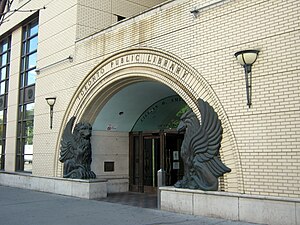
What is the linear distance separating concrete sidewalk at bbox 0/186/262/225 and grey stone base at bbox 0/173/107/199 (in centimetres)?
46

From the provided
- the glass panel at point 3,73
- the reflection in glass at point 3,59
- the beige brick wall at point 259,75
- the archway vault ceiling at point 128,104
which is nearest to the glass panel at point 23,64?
the glass panel at point 3,73

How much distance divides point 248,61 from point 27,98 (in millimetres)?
11937

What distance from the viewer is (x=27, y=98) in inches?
648

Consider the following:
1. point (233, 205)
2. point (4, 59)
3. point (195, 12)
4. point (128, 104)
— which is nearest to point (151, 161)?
point (128, 104)

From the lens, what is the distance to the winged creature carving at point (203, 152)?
7797mm

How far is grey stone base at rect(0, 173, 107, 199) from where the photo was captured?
448 inches

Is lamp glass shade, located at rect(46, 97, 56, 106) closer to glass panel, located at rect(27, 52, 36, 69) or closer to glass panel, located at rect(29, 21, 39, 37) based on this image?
glass panel, located at rect(27, 52, 36, 69)

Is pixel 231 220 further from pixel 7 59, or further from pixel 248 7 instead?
pixel 7 59

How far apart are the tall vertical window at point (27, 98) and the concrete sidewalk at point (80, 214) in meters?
4.97

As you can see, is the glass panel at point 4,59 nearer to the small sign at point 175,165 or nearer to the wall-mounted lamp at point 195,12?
the small sign at point 175,165

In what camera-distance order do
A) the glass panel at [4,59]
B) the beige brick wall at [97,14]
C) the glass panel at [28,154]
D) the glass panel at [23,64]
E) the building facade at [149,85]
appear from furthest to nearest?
1. the glass panel at [4,59]
2. the glass panel at [23,64]
3. the glass panel at [28,154]
4. the beige brick wall at [97,14]
5. the building facade at [149,85]

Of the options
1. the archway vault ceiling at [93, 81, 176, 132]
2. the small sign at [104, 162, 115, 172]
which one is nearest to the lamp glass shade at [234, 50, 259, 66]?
the archway vault ceiling at [93, 81, 176, 132]

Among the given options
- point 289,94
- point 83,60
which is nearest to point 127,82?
point 83,60

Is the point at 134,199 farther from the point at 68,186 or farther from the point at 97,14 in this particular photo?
the point at 97,14
